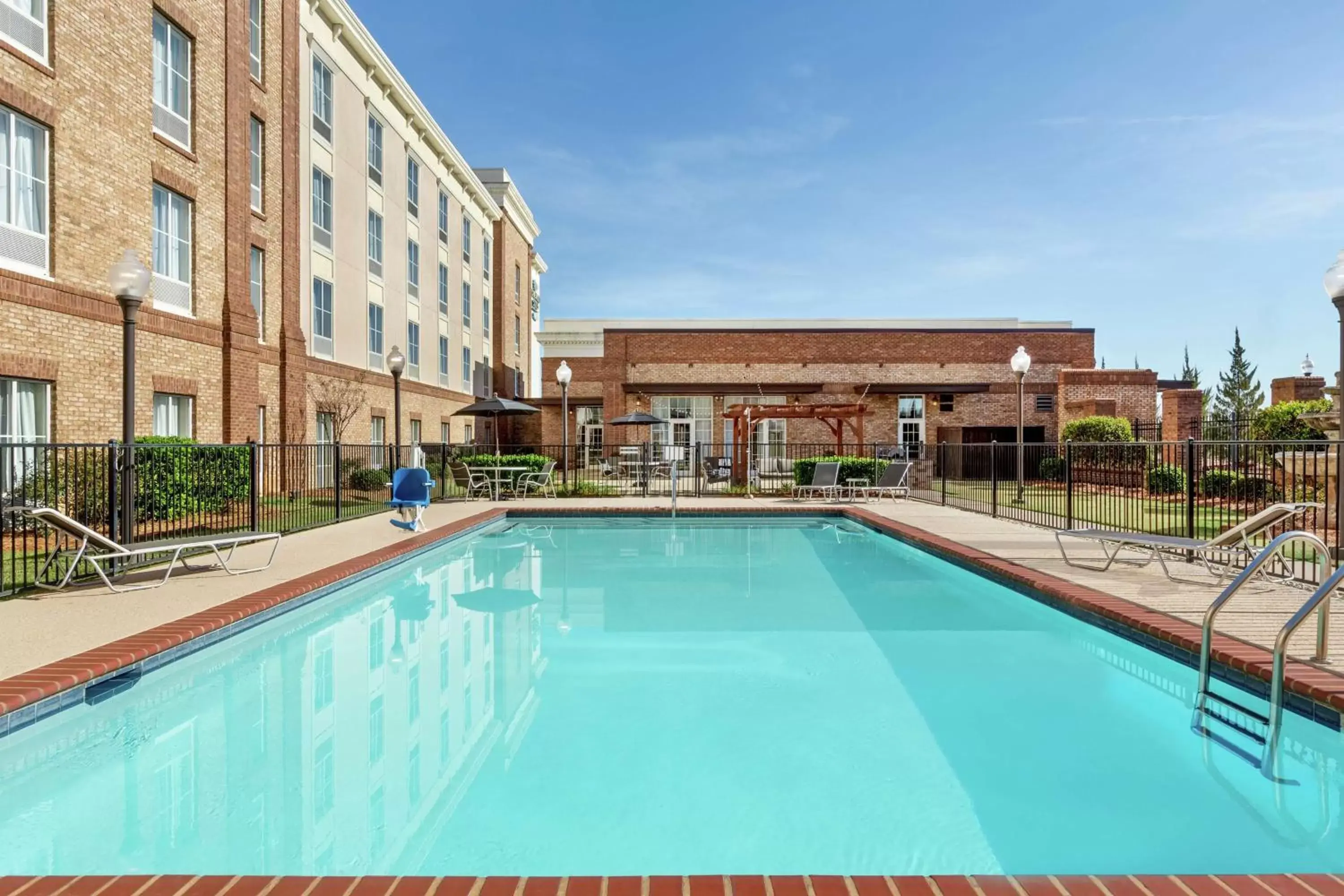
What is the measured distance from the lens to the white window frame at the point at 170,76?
13.6 m

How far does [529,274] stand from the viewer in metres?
42.1

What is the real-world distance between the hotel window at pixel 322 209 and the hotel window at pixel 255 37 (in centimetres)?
320

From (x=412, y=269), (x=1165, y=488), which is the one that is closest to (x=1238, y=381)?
(x=1165, y=488)

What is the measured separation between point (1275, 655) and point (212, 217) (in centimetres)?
1753

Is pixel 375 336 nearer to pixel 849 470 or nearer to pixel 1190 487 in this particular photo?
pixel 849 470

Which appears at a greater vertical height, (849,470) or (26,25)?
(26,25)

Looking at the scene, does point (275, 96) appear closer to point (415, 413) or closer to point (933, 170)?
point (415, 413)

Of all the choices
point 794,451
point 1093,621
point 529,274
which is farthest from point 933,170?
point 529,274

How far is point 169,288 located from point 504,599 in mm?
10666

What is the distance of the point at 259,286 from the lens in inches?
676

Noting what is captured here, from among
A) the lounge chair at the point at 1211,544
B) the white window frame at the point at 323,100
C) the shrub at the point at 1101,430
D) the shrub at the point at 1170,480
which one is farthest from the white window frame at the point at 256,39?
the shrub at the point at 1101,430

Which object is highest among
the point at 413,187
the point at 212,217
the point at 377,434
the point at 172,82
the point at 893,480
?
the point at 413,187

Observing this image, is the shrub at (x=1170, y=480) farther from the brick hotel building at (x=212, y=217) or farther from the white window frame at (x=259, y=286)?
the white window frame at (x=259, y=286)

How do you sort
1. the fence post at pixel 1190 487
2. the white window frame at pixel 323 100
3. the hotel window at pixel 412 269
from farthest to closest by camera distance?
the hotel window at pixel 412 269
the white window frame at pixel 323 100
the fence post at pixel 1190 487
